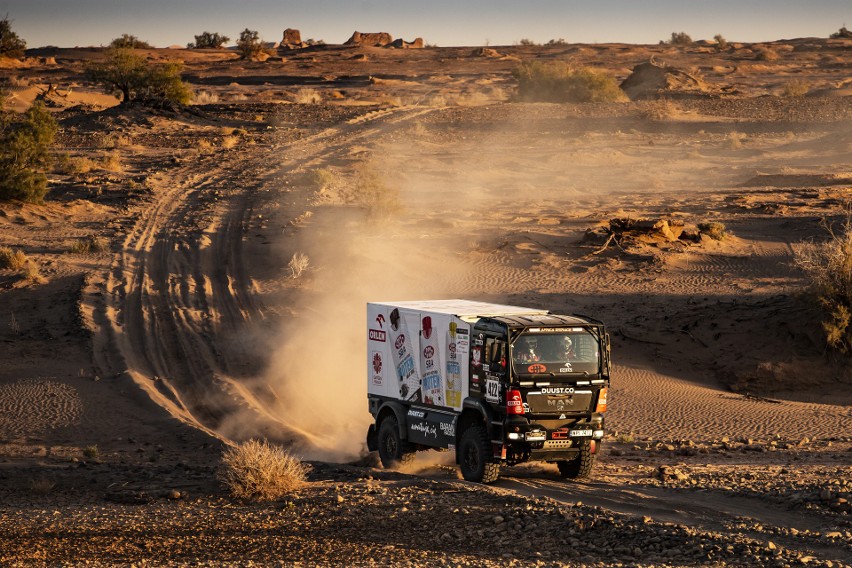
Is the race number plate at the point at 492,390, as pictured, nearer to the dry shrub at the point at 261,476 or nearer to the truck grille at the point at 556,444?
the truck grille at the point at 556,444

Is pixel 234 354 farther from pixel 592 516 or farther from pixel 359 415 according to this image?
pixel 592 516

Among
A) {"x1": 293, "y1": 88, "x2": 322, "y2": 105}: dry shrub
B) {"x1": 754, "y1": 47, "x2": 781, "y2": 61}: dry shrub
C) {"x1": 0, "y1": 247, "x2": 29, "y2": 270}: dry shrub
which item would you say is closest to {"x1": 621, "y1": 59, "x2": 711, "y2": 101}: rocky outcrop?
{"x1": 293, "y1": 88, "x2": 322, "y2": 105}: dry shrub

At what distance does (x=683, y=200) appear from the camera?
4322 centimetres

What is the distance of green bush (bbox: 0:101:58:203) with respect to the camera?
131ft

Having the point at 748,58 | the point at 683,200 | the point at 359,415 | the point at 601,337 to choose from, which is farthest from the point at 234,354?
the point at 748,58

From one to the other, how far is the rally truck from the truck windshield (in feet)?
0.05

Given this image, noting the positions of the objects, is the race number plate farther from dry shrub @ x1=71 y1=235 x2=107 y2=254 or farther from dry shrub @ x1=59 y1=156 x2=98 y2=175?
dry shrub @ x1=59 y1=156 x2=98 y2=175

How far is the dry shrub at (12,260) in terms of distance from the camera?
33406 millimetres

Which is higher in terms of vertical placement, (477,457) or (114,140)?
(114,140)

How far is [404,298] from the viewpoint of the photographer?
1209 inches

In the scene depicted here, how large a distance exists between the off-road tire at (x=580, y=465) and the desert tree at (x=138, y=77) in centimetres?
5463

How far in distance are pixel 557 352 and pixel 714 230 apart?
20.3 m

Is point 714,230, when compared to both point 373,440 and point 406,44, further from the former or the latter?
point 406,44

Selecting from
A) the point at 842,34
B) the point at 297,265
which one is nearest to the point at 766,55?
the point at 842,34
